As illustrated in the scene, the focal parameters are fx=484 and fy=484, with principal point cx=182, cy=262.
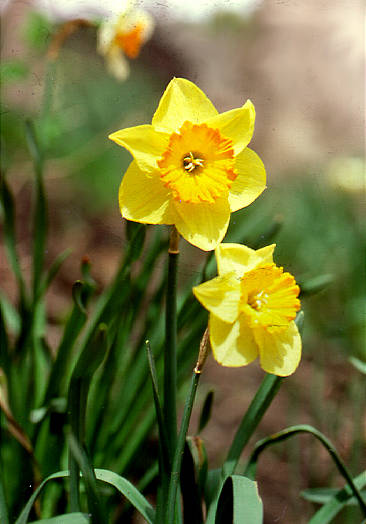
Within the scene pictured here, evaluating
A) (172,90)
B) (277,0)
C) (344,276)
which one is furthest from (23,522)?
(344,276)

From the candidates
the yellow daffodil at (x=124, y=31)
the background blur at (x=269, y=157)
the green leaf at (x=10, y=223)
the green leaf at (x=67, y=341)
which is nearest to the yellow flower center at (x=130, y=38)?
the yellow daffodil at (x=124, y=31)

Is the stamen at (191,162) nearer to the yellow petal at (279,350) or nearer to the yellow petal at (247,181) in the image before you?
the yellow petal at (247,181)

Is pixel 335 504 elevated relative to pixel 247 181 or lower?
lower

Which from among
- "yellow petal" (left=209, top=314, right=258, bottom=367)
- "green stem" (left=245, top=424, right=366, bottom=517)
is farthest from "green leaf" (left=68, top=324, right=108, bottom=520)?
"green stem" (left=245, top=424, right=366, bottom=517)

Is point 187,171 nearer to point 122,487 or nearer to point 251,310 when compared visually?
point 251,310

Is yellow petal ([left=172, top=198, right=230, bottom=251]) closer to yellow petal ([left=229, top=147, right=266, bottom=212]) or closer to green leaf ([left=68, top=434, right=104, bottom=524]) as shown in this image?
yellow petal ([left=229, top=147, right=266, bottom=212])

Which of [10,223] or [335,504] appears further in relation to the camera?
[10,223]

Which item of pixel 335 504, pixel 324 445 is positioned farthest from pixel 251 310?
pixel 335 504

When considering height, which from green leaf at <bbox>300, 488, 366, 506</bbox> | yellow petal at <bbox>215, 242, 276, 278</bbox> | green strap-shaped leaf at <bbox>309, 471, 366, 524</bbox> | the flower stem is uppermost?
yellow petal at <bbox>215, 242, 276, 278</bbox>
